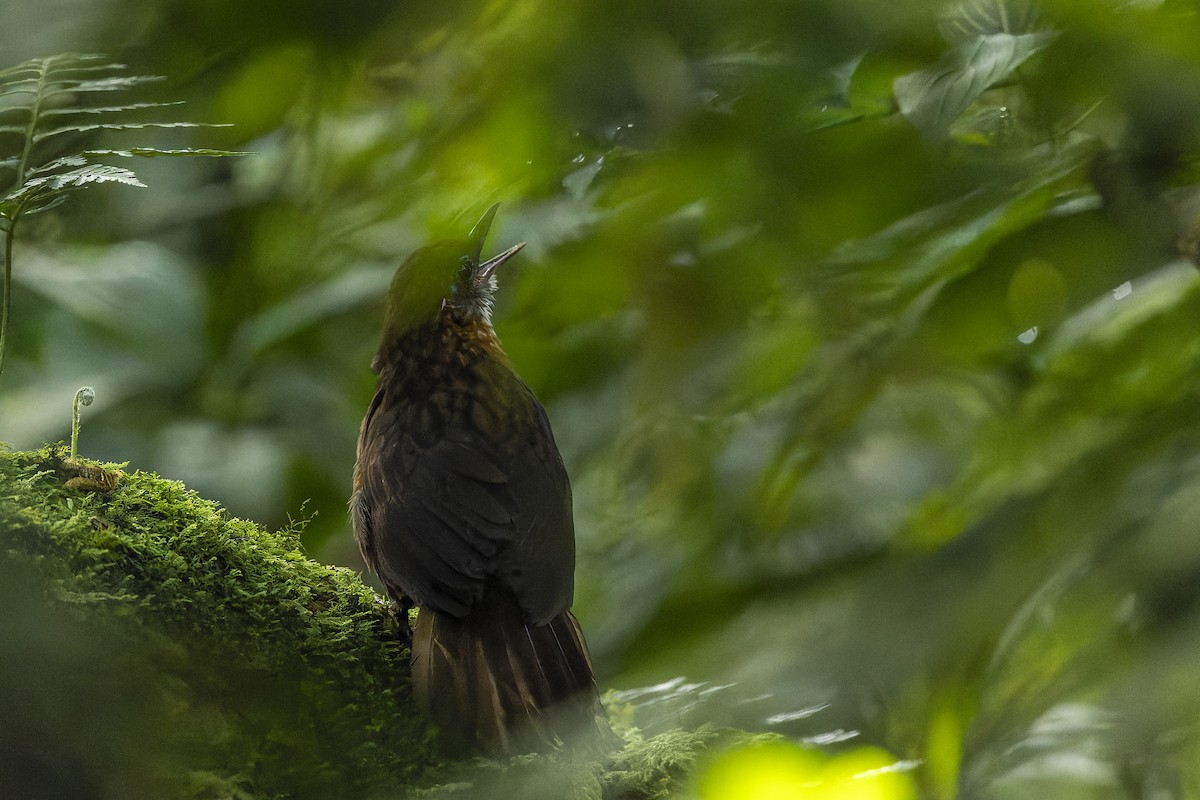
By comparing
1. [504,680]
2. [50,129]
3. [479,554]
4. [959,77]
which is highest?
[50,129]

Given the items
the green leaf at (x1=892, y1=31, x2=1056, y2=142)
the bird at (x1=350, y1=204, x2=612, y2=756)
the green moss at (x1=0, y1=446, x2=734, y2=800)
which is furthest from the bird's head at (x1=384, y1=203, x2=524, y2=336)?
the green leaf at (x1=892, y1=31, x2=1056, y2=142)

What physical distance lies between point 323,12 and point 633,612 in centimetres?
109

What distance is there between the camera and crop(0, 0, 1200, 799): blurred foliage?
1.36 meters

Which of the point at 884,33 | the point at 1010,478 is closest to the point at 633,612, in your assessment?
the point at 1010,478

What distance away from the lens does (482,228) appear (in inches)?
71.5

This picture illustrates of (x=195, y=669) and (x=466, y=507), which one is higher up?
(x=466, y=507)

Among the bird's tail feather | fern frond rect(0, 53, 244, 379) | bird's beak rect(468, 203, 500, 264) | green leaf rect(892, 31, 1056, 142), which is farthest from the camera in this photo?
bird's beak rect(468, 203, 500, 264)

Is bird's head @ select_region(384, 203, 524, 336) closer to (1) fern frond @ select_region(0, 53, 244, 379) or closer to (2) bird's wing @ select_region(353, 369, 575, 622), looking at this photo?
(2) bird's wing @ select_region(353, 369, 575, 622)

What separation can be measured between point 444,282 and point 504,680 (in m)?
0.87

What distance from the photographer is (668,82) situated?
148cm

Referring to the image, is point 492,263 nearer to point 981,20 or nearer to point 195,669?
point 981,20

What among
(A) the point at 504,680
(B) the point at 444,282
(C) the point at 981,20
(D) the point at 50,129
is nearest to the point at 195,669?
(A) the point at 504,680

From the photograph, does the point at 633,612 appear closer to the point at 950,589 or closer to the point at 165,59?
the point at 950,589

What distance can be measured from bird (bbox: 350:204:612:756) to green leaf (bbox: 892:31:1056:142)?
2.43 feet
